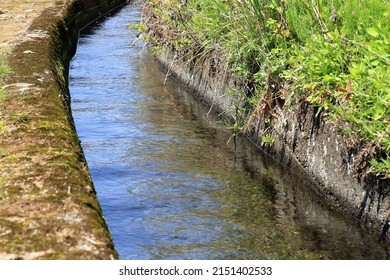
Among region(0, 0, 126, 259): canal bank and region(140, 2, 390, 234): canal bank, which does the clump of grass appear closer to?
region(0, 0, 126, 259): canal bank

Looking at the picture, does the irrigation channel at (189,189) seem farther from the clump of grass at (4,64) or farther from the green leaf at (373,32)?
the green leaf at (373,32)

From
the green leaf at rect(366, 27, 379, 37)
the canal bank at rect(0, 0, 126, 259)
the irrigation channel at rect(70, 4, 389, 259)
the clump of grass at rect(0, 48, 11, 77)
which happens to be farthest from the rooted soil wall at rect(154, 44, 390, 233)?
the clump of grass at rect(0, 48, 11, 77)

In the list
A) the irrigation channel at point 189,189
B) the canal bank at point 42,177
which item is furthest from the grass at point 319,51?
the canal bank at point 42,177

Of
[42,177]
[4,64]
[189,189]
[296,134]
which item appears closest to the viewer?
[42,177]

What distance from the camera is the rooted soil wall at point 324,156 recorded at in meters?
6.78

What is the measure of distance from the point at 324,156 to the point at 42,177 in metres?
2.84

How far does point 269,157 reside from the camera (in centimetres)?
897

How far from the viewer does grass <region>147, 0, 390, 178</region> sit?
6637 mm

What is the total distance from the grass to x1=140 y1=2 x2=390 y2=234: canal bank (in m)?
0.10

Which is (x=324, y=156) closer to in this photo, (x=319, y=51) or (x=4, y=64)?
(x=319, y=51)

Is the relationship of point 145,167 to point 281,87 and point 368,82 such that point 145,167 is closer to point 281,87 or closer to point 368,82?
point 281,87

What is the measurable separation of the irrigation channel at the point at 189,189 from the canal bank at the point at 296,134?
148 mm

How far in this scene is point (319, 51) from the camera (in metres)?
7.45

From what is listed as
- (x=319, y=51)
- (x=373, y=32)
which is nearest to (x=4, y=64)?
(x=319, y=51)
